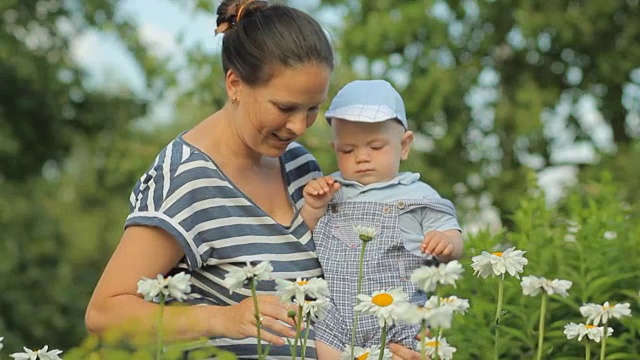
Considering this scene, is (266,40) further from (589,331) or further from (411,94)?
(411,94)

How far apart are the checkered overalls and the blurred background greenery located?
23.9 feet

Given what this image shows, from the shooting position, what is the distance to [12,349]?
1291 cm

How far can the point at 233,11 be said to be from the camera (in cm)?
317

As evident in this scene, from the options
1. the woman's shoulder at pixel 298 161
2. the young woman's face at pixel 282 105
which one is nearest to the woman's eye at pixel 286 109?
the young woman's face at pixel 282 105

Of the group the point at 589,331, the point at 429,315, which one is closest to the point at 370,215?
the point at 589,331

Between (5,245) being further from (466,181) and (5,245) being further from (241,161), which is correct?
(241,161)

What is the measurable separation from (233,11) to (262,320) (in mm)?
1071

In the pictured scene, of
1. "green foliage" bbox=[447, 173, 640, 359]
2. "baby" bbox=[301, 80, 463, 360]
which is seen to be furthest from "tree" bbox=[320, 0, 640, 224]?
"baby" bbox=[301, 80, 463, 360]

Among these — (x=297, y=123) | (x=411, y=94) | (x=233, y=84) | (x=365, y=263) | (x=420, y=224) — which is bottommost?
(x=365, y=263)

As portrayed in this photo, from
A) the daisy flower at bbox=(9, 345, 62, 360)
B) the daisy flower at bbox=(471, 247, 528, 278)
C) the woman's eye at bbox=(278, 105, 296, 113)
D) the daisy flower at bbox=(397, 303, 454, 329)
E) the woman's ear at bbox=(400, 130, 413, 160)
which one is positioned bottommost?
the daisy flower at bbox=(9, 345, 62, 360)

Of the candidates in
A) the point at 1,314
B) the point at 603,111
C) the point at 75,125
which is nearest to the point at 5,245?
the point at 1,314

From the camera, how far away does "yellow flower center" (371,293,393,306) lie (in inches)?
85.6

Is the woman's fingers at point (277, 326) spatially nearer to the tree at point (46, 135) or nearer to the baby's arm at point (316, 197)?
the baby's arm at point (316, 197)

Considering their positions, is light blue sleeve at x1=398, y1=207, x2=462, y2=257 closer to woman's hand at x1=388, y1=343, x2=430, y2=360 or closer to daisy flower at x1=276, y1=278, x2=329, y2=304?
woman's hand at x1=388, y1=343, x2=430, y2=360
